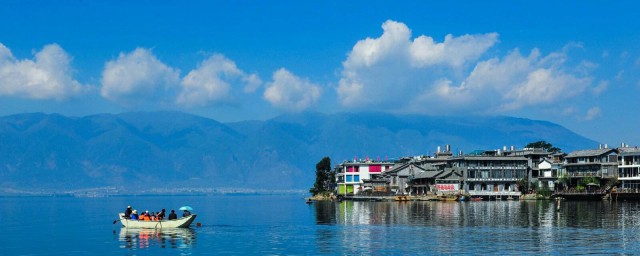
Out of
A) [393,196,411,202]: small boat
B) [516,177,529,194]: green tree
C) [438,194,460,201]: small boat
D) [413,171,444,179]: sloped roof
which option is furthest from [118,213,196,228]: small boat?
[516,177,529,194]: green tree

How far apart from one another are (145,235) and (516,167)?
4098 inches

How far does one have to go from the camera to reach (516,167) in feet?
524

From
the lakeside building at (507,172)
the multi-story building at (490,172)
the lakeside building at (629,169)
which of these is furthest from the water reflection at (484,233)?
the multi-story building at (490,172)

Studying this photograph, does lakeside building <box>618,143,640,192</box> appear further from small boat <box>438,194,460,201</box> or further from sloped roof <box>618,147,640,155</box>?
small boat <box>438,194,460,201</box>

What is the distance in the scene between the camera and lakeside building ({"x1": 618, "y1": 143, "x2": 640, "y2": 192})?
14425cm

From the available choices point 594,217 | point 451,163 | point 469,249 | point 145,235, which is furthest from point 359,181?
point 469,249

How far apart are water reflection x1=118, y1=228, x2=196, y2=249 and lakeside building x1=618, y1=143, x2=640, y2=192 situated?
95.8 metres

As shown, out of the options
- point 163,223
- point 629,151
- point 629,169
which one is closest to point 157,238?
point 163,223

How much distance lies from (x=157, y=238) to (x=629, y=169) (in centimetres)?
10414

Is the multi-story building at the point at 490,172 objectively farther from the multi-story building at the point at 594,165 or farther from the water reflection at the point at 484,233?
the water reflection at the point at 484,233

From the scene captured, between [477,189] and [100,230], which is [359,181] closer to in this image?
[477,189]

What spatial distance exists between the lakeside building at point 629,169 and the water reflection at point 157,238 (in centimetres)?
9576

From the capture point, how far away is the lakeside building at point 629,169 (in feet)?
473

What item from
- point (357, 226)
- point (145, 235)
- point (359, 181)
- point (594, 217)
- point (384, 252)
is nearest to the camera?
point (384, 252)
